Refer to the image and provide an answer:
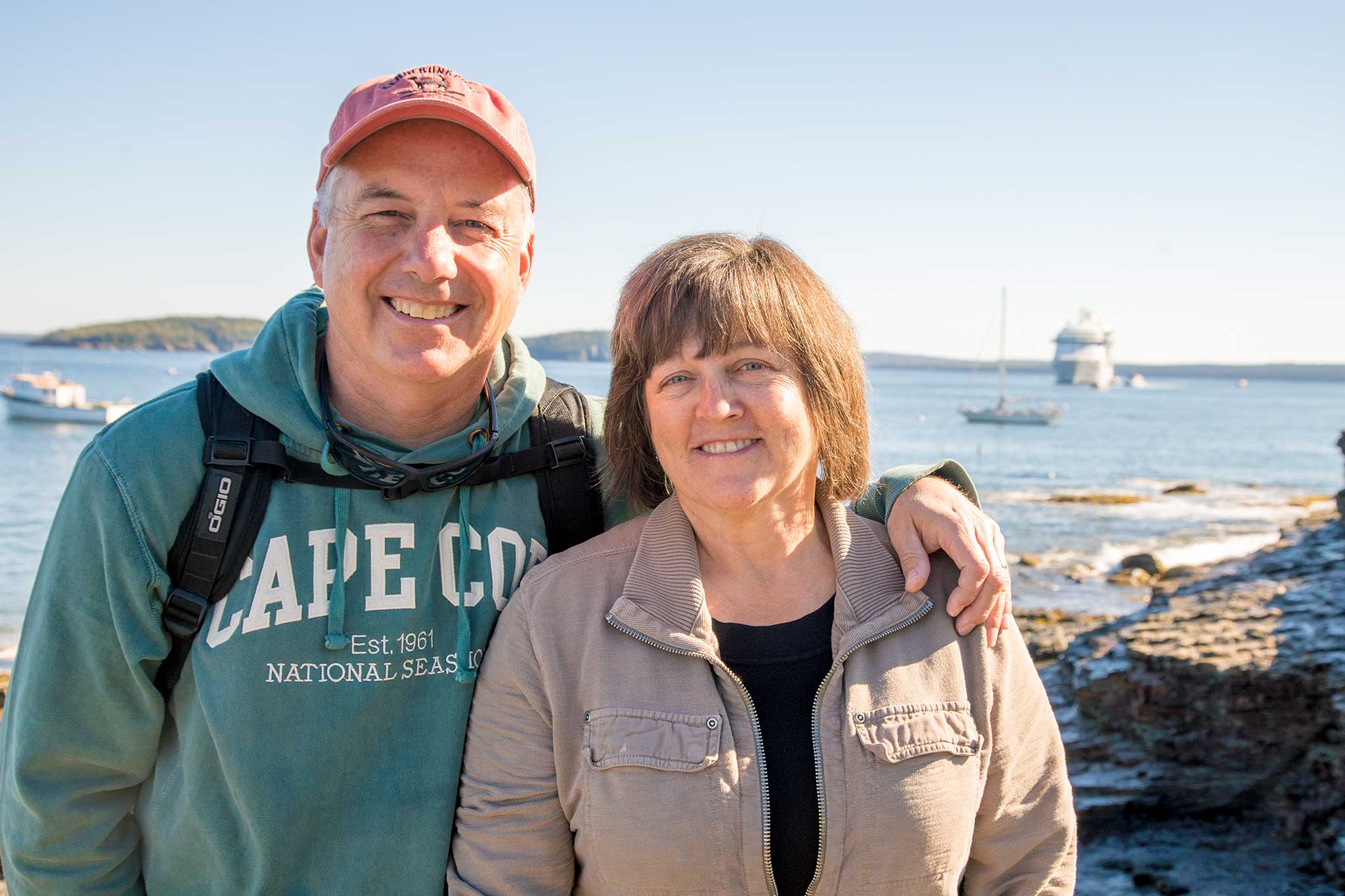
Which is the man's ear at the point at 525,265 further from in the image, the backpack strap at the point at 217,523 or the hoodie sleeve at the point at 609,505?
the backpack strap at the point at 217,523

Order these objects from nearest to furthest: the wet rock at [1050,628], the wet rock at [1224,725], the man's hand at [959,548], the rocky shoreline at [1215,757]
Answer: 1. the man's hand at [959,548]
2. the rocky shoreline at [1215,757]
3. the wet rock at [1224,725]
4. the wet rock at [1050,628]

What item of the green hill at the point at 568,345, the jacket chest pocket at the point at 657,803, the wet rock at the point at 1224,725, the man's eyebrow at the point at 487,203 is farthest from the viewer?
the green hill at the point at 568,345

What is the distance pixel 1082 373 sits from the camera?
529 ft

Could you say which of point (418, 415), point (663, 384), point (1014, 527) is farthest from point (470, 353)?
point (1014, 527)

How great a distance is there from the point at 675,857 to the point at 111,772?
1.52m

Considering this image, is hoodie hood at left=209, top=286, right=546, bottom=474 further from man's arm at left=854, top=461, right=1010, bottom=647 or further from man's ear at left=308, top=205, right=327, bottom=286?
man's arm at left=854, top=461, right=1010, bottom=647

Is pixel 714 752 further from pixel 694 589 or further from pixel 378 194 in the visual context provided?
pixel 378 194

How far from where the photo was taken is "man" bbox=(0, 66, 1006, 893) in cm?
246

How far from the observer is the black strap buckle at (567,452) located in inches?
116

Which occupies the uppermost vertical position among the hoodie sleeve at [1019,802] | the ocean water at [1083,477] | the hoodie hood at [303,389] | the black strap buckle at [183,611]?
the hoodie hood at [303,389]

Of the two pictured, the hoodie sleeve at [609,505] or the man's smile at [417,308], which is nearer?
the man's smile at [417,308]

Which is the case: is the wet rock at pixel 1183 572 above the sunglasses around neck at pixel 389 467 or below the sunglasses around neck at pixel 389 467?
below

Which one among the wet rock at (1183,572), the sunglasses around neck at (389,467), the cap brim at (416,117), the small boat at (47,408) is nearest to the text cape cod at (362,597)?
the sunglasses around neck at (389,467)

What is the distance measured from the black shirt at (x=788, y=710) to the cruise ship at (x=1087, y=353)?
562ft
